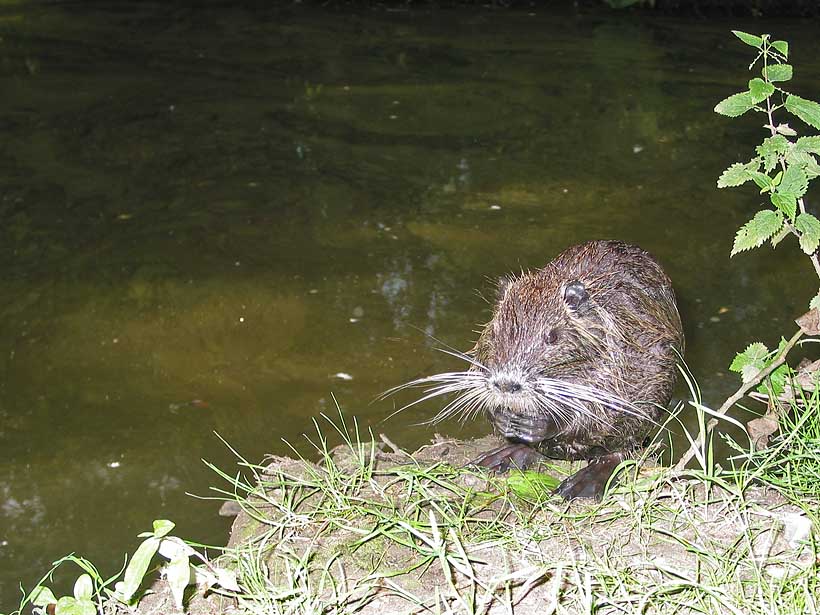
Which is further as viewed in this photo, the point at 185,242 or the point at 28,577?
the point at 185,242

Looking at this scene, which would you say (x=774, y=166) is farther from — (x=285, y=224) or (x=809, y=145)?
(x=285, y=224)

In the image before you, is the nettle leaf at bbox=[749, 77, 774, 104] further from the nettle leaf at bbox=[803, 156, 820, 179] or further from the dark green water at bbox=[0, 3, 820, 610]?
the dark green water at bbox=[0, 3, 820, 610]

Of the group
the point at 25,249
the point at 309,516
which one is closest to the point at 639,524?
the point at 309,516

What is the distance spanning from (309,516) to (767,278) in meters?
3.10

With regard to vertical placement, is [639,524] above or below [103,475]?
above

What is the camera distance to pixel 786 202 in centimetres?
263

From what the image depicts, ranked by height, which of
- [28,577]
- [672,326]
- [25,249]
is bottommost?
[28,577]

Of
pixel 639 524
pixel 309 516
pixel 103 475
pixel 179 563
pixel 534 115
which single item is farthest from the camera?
pixel 534 115

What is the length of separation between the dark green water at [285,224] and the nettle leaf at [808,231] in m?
1.49

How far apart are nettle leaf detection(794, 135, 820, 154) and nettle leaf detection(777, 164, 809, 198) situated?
0.06 metres

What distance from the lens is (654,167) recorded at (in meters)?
6.46

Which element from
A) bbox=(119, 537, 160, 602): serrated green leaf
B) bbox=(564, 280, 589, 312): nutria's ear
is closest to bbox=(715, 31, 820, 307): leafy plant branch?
bbox=(564, 280, 589, 312): nutria's ear

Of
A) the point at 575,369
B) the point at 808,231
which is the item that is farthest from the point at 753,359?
the point at 575,369

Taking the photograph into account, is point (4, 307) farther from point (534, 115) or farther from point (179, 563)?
point (534, 115)
